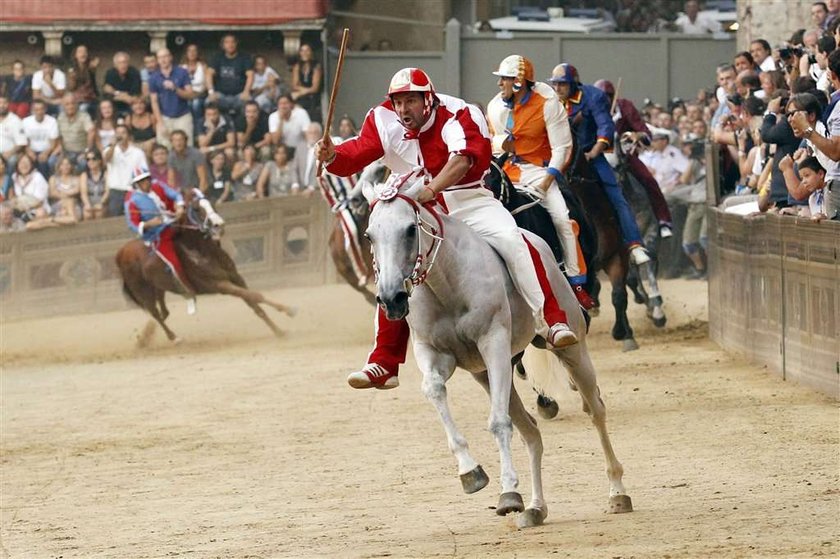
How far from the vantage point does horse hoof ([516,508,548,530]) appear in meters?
9.34

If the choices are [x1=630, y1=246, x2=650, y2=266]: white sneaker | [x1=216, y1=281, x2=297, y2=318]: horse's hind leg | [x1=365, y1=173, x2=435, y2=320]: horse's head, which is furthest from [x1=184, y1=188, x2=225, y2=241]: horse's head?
[x1=365, y1=173, x2=435, y2=320]: horse's head

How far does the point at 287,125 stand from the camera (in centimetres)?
2588

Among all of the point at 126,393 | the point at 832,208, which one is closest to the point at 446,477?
the point at 832,208

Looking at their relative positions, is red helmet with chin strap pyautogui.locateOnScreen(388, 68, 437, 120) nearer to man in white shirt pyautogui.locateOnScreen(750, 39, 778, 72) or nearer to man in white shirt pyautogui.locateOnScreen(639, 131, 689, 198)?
man in white shirt pyautogui.locateOnScreen(750, 39, 778, 72)

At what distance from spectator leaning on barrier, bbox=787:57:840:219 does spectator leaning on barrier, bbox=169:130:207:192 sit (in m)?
13.3

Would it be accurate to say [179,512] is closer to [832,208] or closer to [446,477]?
[446,477]

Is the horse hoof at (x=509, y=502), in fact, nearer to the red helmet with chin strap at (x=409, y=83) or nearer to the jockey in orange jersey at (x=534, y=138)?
the red helmet with chin strap at (x=409, y=83)

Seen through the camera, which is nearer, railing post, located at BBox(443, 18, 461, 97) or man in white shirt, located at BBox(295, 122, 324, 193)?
man in white shirt, located at BBox(295, 122, 324, 193)

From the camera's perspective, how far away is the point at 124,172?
2509cm

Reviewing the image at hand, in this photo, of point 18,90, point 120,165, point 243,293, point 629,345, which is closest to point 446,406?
point 629,345

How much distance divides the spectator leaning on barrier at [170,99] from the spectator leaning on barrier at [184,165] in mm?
752

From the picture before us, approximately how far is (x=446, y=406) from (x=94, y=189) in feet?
55.2

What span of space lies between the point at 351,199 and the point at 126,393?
13.2 ft

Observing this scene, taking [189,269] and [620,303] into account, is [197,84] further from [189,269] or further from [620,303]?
[620,303]
